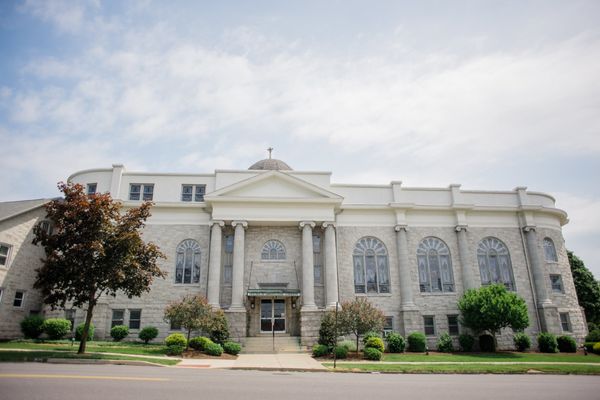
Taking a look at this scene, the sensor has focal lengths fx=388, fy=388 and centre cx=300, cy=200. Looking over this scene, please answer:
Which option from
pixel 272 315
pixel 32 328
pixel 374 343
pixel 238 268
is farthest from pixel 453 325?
pixel 32 328

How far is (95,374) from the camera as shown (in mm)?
12273

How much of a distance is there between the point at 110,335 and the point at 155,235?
7496 millimetres

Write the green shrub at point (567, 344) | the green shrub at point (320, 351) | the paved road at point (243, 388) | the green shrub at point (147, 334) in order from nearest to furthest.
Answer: the paved road at point (243, 388) < the green shrub at point (320, 351) < the green shrub at point (147, 334) < the green shrub at point (567, 344)

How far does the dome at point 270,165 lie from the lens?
35750mm

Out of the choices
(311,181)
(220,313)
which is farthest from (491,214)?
(220,313)

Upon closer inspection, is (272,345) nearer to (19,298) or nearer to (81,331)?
(81,331)

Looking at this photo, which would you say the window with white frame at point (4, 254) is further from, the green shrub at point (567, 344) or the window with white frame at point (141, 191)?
the green shrub at point (567, 344)

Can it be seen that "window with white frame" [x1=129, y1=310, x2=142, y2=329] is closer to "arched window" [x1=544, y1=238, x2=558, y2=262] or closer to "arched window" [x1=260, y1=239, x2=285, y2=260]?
"arched window" [x1=260, y1=239, x2=285, y2=260]

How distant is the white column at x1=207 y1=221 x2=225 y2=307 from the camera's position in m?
27.1

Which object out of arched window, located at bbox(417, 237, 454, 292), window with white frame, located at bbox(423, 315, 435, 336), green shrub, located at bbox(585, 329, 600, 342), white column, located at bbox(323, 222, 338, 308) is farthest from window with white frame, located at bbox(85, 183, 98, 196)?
green shrub, located at bbox(585, 329, 600, 342)

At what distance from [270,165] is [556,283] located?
84.7 ft

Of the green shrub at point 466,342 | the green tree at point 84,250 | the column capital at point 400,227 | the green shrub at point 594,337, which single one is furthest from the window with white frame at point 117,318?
the green shrub at point 594,337

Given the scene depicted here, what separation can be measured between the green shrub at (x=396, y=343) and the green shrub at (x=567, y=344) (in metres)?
12.0

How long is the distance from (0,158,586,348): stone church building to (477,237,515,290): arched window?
0.08m
